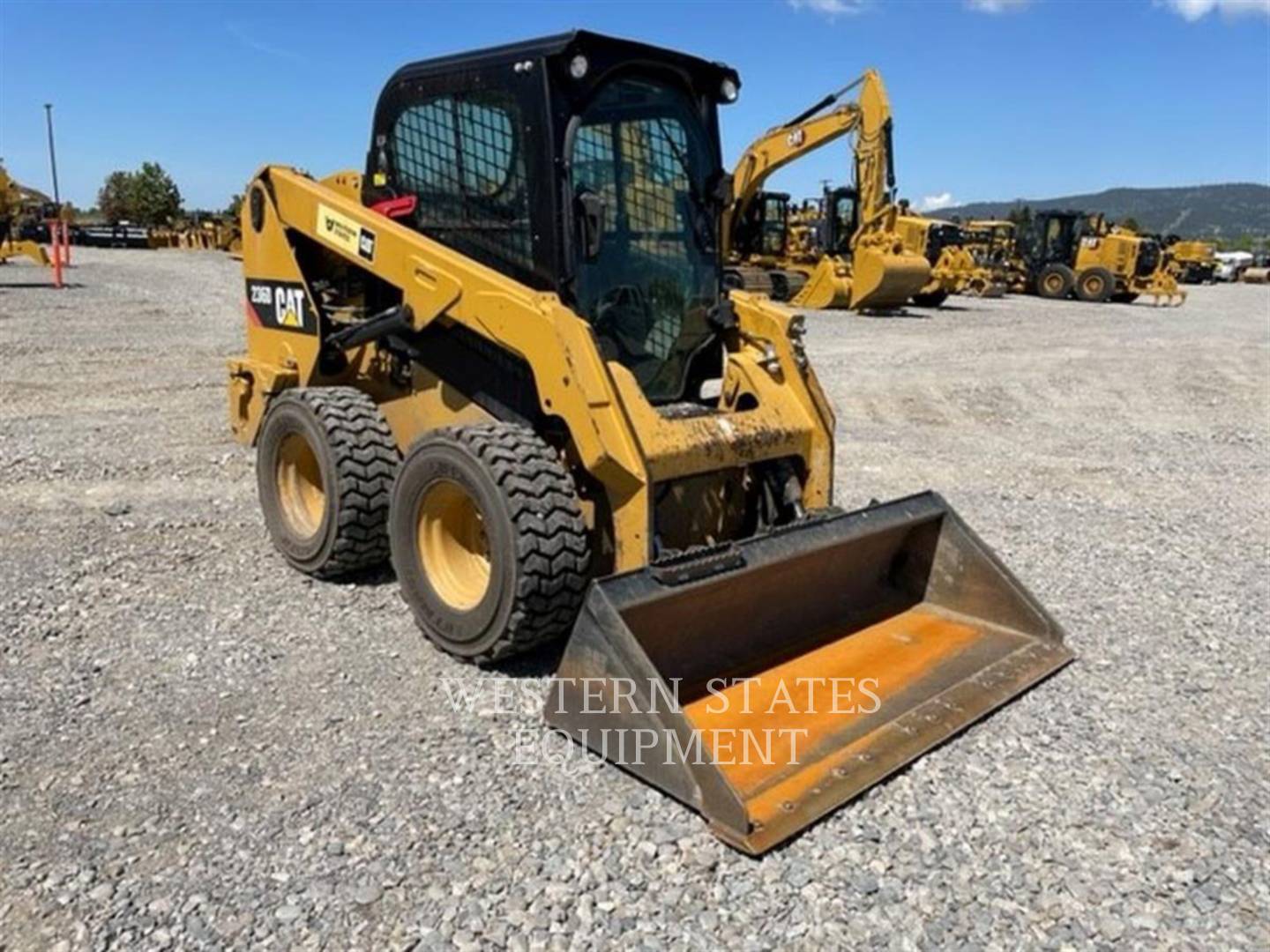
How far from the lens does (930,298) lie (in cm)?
2288

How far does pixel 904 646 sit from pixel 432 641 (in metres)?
1.83

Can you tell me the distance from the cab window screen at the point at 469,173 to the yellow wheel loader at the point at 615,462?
0.05ft

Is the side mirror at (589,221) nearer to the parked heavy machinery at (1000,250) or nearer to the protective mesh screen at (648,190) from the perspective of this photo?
the protective mesh screen at (648,190)

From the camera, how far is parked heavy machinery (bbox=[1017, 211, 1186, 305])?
26812 mm

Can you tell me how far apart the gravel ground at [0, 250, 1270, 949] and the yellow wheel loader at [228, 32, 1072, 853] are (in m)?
0.19

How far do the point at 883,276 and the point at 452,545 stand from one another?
639 inches

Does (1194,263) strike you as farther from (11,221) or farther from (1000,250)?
(11,221)

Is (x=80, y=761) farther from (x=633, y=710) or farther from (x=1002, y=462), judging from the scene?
(x=1002, y=462)

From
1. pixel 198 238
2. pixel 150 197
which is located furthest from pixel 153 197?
pixel 198 238

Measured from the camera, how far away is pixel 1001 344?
619 inches

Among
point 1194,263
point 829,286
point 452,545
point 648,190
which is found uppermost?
point 1194,263

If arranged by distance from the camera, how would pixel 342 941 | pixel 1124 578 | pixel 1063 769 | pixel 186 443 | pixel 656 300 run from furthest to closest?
pixel 186 443
pixel 1124 578
pixel 656 300
pixel 1063 769
pixel 342 941

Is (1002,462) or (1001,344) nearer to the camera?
(1002,462)

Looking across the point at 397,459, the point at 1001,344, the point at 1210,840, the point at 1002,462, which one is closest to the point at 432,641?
the point at 397,459
